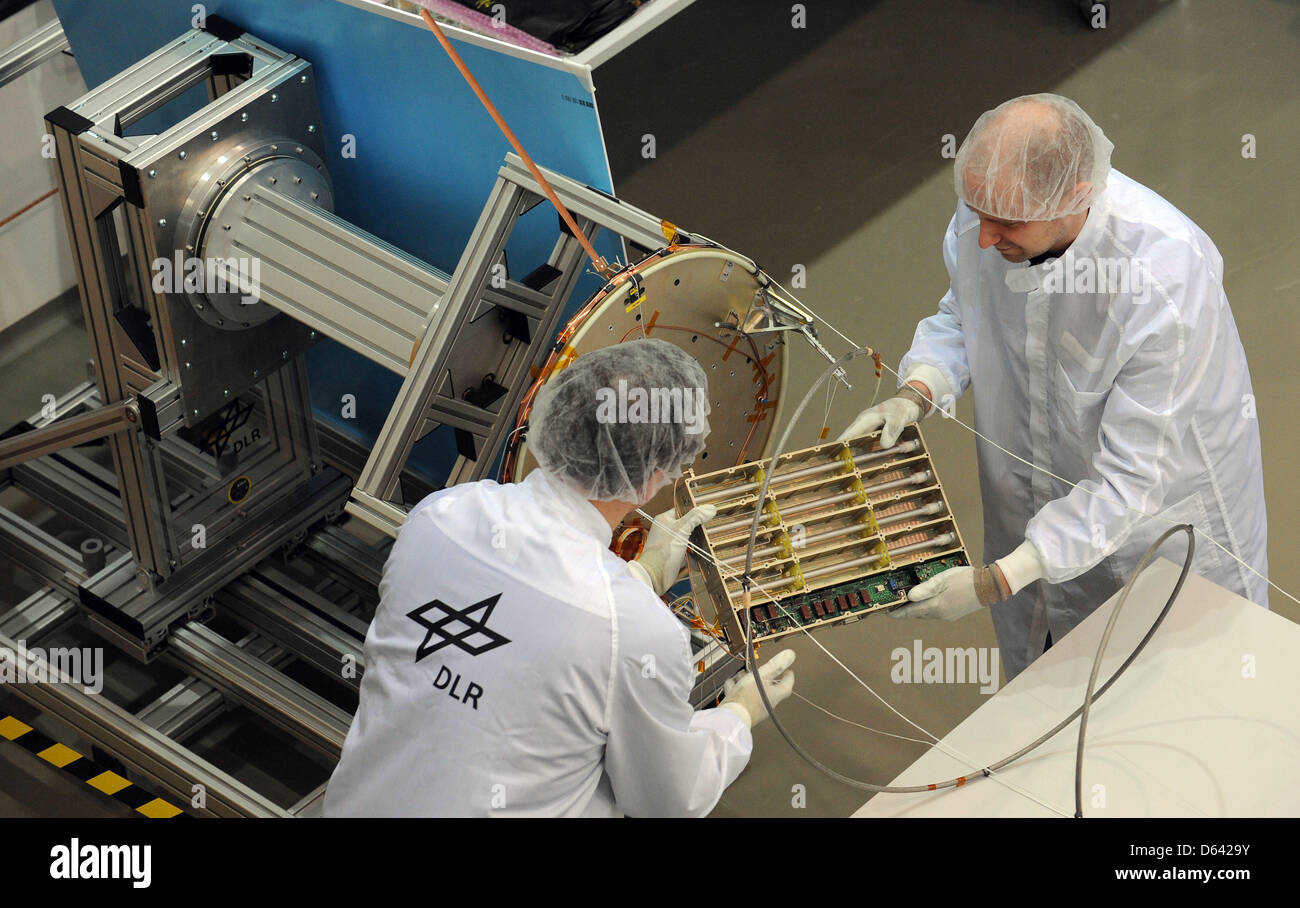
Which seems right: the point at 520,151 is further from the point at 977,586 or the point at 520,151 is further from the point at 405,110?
Result: the point at 977,586

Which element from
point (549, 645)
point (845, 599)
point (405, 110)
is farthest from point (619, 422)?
point (405, 110)

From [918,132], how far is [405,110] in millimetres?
2846

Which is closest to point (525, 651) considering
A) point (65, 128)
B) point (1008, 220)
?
point (1008, 220)

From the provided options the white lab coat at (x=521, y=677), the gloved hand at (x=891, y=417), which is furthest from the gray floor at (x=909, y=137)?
the white lab coat at (x=521, y=677)

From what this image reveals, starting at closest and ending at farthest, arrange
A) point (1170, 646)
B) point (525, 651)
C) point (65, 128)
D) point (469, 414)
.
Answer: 1. point (525, 651)
2. point (1170, 646)
3. point (469, 414)
4. point (65, 128)

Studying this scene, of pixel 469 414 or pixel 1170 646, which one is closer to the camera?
pixel 1170 646

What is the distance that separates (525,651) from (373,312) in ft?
4.75

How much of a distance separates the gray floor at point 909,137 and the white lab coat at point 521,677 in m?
2.03

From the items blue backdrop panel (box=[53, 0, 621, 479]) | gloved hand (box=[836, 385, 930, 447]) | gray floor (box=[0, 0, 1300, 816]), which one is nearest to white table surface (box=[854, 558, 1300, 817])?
gloved hand (box=[836, 385, 930, 447])

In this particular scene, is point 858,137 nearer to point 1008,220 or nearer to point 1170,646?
point 1008,220

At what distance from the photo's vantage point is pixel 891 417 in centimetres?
305

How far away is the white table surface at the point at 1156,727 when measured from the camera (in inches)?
97.5

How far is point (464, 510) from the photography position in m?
2.51

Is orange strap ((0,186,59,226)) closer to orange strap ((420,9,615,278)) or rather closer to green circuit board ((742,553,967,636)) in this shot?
orange strap ((420,9,615,278))
